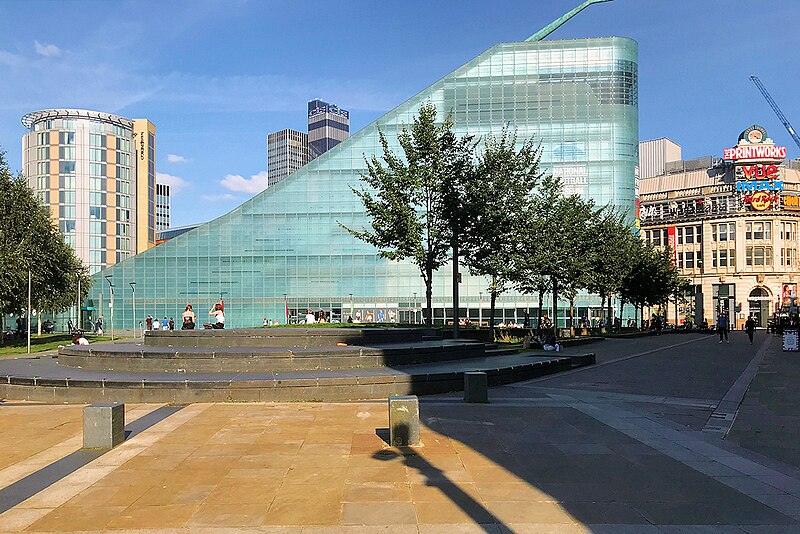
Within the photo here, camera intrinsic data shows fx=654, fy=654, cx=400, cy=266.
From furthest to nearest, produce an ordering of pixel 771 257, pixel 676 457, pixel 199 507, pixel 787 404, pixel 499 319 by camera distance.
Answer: pixel 771 257 → pixel 499 319 → pixel 787 404 → pixel 676 457 → pixel 199 507

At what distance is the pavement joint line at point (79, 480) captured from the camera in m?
6.83

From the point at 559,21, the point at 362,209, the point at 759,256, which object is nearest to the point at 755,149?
the point at 759,256

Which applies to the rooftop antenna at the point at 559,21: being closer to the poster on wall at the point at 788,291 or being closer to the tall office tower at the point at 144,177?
the poster on wall at the point at 788,291

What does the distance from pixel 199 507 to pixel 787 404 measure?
13.2 m

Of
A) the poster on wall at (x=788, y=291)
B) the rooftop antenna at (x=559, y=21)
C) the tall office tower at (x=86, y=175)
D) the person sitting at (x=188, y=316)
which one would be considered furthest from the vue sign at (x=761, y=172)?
the tall office tower at (x=86, y=175)

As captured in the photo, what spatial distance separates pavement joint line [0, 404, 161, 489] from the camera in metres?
8.45

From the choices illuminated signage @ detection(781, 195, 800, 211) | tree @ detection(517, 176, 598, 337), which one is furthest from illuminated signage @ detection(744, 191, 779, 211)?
tree @ detection(517, 176, 598, 337)

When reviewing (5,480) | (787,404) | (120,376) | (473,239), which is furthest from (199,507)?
(473,239)

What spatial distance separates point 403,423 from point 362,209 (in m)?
58.7

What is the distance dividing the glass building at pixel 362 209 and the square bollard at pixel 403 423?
5703 cm

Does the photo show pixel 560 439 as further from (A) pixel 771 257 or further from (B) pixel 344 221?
(A) pixel 771 257

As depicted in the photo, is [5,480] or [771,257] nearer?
[5,480]

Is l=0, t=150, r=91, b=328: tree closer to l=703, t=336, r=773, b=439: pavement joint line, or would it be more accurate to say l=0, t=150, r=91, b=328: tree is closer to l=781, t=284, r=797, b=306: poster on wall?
l=703, t=336, r=773, b=439: pavement joint line

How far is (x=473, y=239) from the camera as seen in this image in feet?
100
